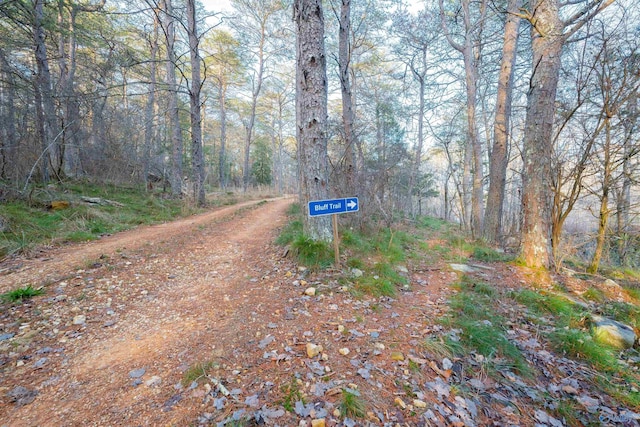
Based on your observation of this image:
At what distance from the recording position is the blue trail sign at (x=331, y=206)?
11.1 feet

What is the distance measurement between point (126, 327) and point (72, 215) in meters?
5.08

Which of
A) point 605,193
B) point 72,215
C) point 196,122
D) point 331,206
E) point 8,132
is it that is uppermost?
point 196,122

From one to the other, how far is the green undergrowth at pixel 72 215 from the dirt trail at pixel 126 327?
2.09 ft

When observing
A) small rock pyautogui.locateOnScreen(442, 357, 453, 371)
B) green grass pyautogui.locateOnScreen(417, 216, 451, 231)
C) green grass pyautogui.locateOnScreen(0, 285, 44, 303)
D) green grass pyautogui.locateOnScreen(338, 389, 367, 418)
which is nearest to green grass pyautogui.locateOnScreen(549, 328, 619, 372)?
small rock pyautogui.locateOnScreen(442, 357, 453, 371)

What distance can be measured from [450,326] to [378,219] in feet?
14.5

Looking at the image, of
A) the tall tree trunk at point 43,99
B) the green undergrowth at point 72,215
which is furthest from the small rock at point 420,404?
the tall tree trunk at point 43,99

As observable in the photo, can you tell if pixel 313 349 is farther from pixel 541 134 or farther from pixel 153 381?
pixel 541 134

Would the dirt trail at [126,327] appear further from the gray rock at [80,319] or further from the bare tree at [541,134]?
the bare tree at [541,134]

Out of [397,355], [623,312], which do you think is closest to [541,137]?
[623,312]

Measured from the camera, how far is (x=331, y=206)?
3475mm

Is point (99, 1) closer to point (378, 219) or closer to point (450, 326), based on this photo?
point (378, 219)

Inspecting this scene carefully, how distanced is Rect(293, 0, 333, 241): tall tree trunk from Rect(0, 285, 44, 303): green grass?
340 centimetres

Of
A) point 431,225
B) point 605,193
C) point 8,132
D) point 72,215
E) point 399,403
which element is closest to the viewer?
point 399,403

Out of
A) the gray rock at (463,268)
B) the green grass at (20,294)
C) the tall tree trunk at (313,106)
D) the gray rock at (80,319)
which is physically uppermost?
the tall tree trunk at (313,106)
